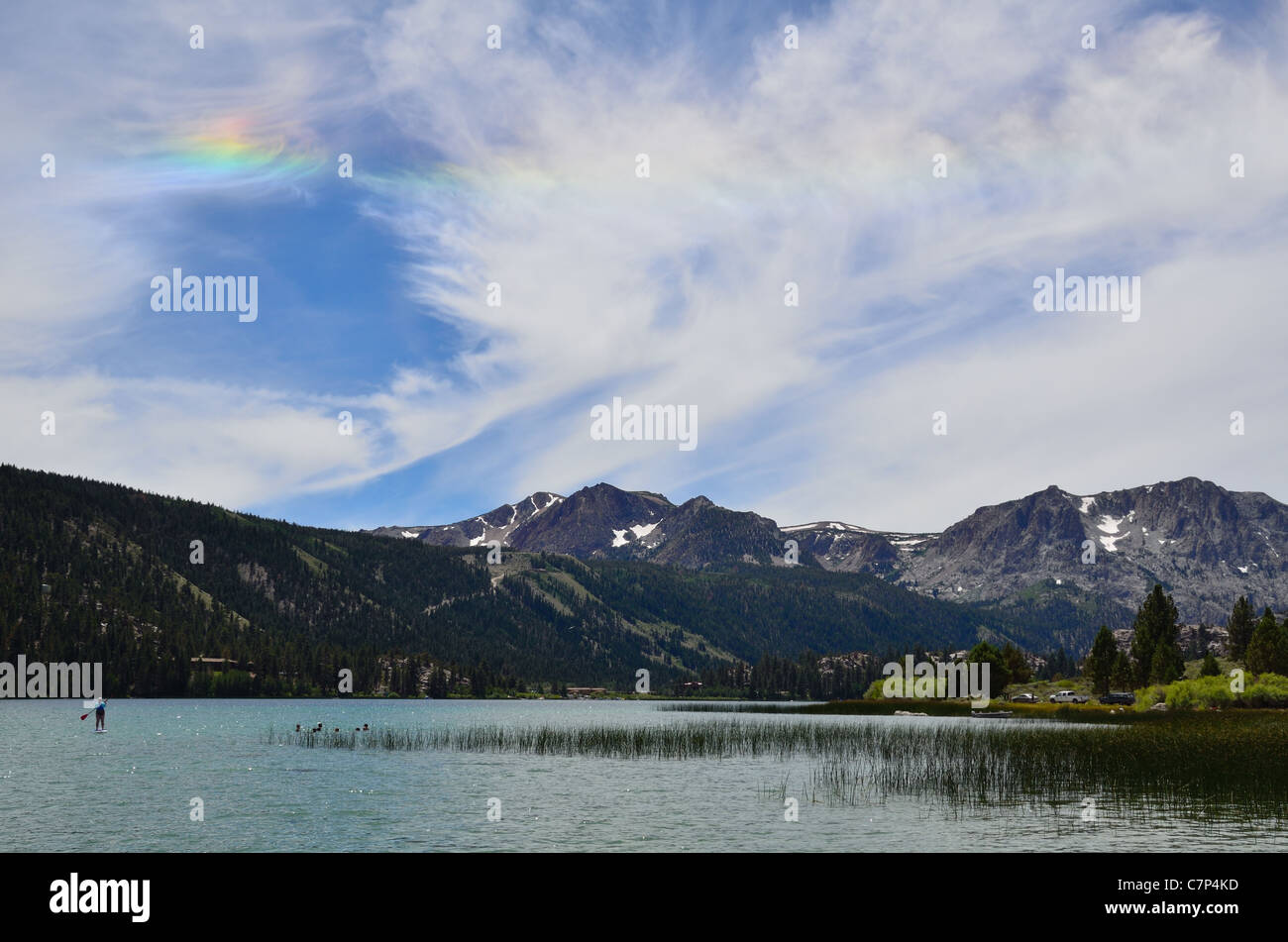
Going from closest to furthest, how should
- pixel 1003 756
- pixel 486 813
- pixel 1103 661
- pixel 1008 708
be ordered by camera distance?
pixel 486 813
pixel 1003 756
pixel 1008 708
pixel 1103 661

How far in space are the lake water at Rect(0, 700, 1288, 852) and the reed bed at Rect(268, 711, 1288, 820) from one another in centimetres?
343

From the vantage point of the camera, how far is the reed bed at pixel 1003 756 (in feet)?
170

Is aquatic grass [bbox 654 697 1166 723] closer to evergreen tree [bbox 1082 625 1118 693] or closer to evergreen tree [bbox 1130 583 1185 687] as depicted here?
evergreen tree [bbox 1082 625 1118 693]

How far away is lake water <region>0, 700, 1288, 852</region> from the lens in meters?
39.2

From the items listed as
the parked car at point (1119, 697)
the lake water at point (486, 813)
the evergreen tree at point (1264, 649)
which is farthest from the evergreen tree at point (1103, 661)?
the lake water at point (486, 813)

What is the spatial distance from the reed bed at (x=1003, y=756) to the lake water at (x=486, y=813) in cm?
343

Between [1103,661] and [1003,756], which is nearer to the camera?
[1003,756]

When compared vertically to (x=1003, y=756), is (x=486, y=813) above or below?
above

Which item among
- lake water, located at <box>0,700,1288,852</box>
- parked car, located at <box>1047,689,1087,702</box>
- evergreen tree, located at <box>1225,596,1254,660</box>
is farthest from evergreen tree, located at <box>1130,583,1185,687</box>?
lake water, located at <box>0,700,1288,852</box>

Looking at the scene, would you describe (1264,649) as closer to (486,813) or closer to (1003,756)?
(1003,756)

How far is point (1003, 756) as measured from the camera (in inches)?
2717

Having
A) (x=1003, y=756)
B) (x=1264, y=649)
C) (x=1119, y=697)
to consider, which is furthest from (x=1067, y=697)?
(x=1003, y=756)

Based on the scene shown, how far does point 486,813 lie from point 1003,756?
3993 centimetres
